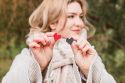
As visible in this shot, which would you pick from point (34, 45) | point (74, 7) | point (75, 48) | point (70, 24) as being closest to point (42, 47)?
point (34, 45)

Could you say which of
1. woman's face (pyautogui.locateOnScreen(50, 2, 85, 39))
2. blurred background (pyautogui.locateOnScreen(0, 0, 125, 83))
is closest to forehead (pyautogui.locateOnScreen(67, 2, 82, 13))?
woman's face (pyautogui.locateOnScreen(50, 2, 85, 39))

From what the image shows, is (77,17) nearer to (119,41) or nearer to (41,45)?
(41,45)

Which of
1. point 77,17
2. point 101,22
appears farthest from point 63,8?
point 101,22

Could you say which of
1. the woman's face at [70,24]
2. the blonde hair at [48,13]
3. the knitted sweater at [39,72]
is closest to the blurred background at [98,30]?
the blonde hair at [48,13]

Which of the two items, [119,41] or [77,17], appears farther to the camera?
[119,41]

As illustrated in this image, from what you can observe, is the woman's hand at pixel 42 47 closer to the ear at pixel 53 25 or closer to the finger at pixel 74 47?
the finger at pixel 74 47

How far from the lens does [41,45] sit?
3258 millimetres

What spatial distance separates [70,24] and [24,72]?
428mm

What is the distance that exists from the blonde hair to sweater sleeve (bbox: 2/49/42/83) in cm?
29

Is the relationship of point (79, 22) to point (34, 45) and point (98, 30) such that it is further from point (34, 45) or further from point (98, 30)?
point (98, 30)

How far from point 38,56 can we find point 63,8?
0.39 m

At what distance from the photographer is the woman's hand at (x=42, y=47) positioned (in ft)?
10.5

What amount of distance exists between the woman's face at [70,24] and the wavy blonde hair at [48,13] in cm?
4

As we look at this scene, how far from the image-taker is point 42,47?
129 inches
